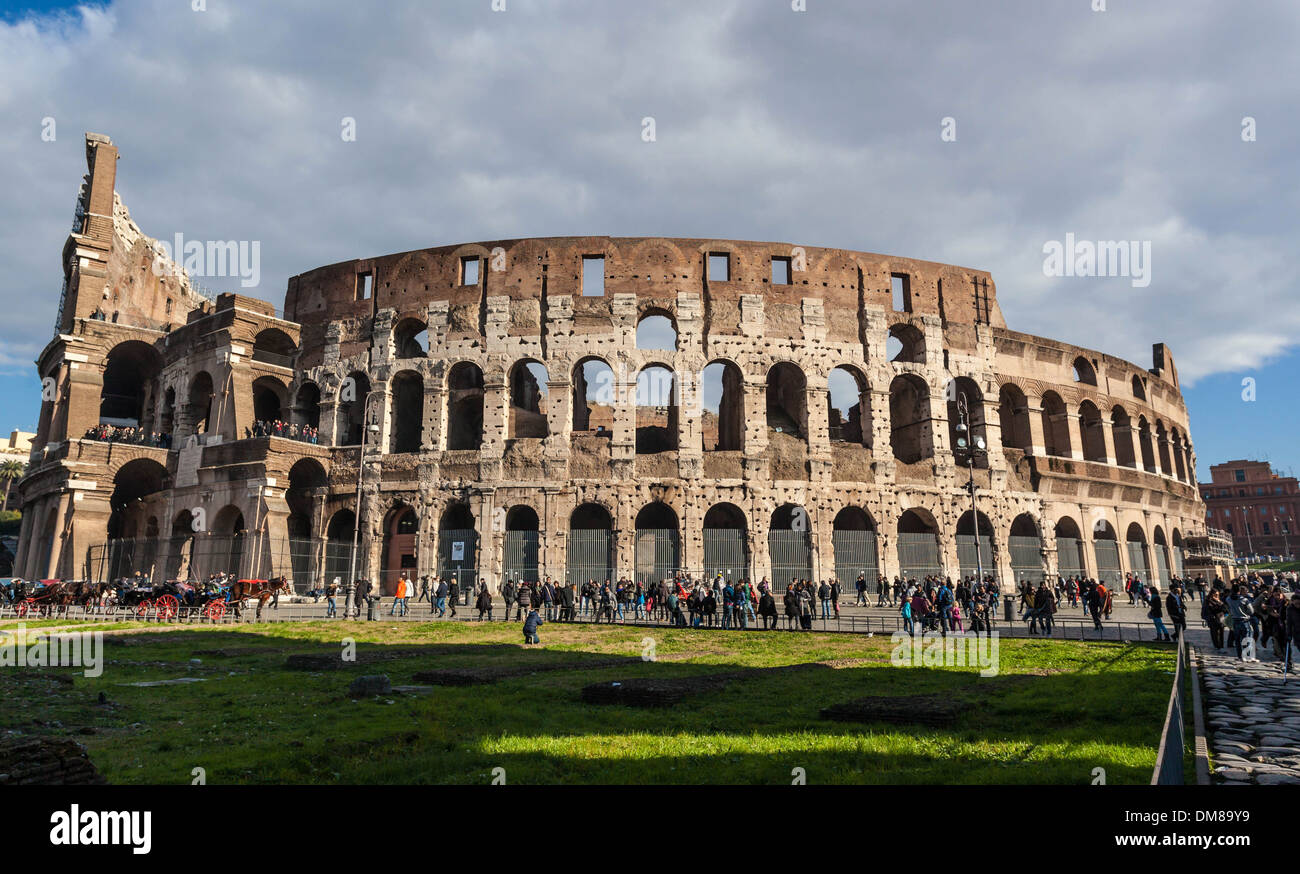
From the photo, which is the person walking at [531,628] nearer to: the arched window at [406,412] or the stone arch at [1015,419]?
the arched window at [406,412]

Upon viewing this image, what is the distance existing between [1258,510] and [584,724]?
110615 millimetres

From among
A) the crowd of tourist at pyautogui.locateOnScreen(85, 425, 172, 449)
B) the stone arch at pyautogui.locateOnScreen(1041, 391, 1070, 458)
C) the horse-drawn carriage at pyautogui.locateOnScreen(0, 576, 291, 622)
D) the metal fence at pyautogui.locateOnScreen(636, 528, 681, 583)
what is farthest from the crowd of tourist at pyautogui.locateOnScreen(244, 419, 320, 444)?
the stone arch at pyautogui.locateOnScreen(1041, 391, 1070, 458)

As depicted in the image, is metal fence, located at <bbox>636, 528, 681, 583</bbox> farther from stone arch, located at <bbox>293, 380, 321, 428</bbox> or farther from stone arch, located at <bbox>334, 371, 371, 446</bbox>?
stone arch, located at <bbox>293, 380, 321, 428</bbox>

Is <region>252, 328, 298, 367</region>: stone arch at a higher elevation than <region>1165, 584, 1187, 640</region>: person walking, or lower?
higher

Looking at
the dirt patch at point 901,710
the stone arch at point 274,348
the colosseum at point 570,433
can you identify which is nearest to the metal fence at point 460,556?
the colosseum at point 570,433

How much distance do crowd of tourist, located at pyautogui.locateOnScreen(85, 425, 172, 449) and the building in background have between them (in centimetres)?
10283

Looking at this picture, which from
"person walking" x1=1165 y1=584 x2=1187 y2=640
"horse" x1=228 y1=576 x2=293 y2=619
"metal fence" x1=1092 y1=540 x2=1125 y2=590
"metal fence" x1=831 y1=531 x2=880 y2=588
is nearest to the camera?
"person walking" x1=1165 y1=584 x2=1187 y2=640

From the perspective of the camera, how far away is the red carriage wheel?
69.2ft

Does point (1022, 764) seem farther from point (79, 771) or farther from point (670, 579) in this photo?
point (670, 579)

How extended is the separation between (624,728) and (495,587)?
2262cm

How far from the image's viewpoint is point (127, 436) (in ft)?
109

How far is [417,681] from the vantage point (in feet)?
35.2

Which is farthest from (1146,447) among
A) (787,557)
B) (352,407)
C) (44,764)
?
(44,764)
